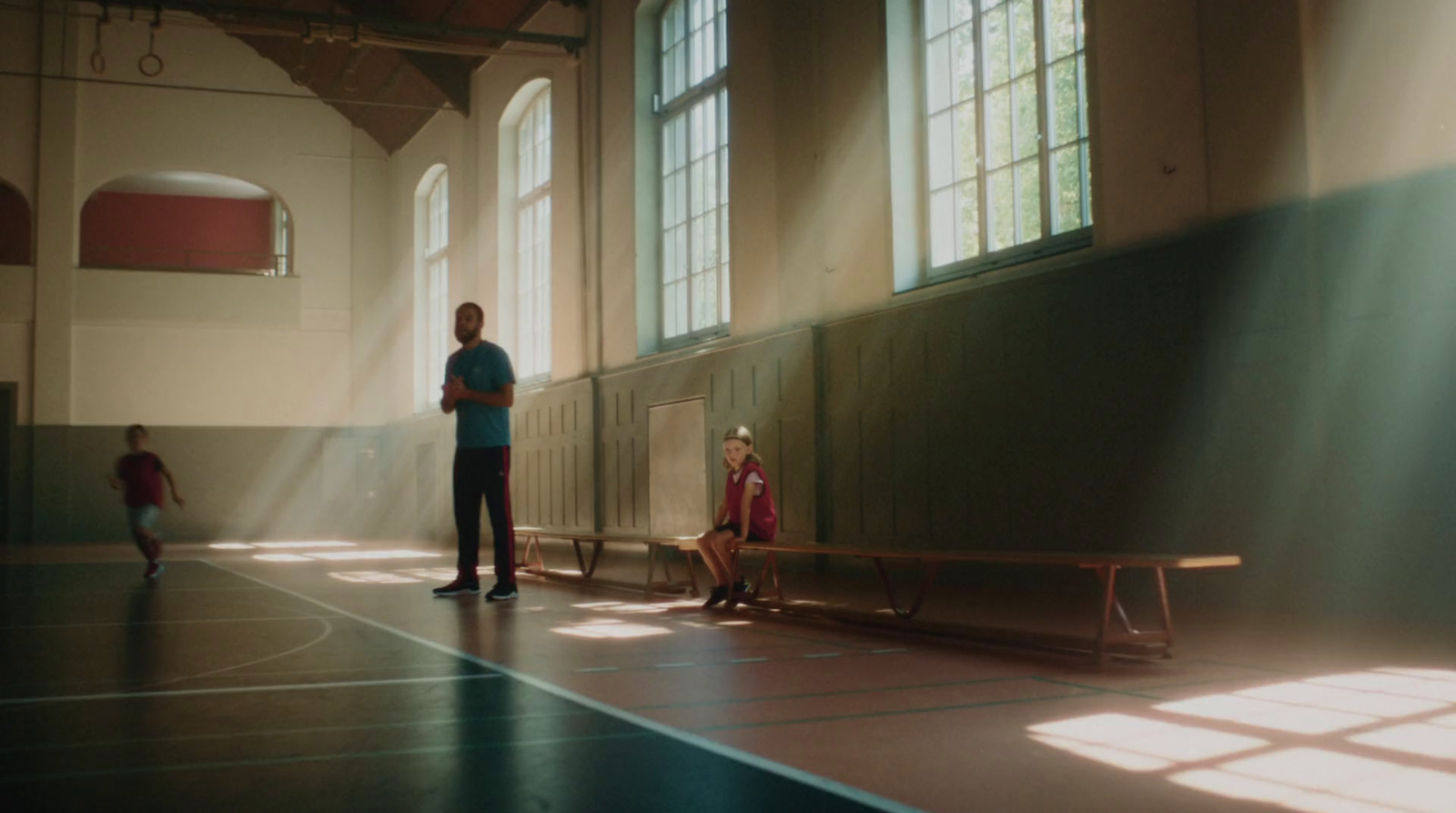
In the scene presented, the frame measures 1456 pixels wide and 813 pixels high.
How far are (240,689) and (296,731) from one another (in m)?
0.86

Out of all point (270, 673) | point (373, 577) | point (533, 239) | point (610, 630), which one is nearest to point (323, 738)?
point (270, 673)

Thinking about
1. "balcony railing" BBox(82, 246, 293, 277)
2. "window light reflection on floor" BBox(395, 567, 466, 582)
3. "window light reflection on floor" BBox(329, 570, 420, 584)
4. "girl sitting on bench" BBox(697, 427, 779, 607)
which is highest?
"balcony railing" BBox(82, 246, 293, 277)

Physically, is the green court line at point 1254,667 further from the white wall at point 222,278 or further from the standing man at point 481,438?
the white wall at point 222,278

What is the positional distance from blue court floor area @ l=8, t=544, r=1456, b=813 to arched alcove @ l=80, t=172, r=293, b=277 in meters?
18.5

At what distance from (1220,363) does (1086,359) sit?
905mm

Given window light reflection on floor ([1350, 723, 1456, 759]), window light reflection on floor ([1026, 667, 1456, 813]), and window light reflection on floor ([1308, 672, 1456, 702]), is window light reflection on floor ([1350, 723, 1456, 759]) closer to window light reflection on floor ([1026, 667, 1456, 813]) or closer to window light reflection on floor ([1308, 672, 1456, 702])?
window light reflection on floor ([1026, 667, 1456, 813])

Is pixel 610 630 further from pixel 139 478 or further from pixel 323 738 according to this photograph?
pixel 139 478

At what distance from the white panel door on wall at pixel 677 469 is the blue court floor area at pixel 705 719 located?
539cm

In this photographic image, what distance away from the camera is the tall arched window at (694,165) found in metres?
11.8

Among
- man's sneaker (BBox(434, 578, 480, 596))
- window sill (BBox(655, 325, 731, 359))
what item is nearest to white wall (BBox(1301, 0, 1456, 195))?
man's sneaker (BBox(434, 578, 480, 596))

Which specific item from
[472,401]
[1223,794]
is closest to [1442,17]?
[1223,794]

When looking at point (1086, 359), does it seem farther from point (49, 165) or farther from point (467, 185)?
point (49, 165)

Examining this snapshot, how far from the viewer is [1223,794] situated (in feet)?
8.35

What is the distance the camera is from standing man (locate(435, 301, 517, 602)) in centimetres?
740
